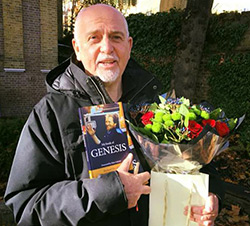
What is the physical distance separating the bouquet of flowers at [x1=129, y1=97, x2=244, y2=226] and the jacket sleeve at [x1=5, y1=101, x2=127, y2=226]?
24 cm

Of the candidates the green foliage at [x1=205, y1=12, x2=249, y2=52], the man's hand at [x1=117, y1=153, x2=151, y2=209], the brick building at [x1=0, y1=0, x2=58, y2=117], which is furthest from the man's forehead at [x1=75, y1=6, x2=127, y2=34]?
the brick building at [x1=0, y1=0, x2=58, y2=117]

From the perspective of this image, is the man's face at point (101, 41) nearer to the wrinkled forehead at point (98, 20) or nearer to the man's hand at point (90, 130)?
the wrinkled forehead at point (98, 20)

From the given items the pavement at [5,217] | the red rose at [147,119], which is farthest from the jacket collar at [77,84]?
the pavement at [5,217]

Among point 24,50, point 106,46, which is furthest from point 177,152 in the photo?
point 24,50

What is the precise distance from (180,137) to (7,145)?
410 centimetres

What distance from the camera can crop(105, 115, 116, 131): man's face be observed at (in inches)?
54.8

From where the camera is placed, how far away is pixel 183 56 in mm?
6156

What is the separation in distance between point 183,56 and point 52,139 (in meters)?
5.52

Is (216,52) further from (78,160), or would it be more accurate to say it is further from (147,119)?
(78,160)

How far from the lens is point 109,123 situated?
55.1 inches

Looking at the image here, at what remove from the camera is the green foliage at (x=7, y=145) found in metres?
4.20

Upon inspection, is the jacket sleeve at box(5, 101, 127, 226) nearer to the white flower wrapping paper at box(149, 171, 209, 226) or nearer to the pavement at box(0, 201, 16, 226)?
the white flower wrapping paper at box(149, 171, 209, 226)

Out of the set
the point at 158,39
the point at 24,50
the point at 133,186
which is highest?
the point at 158,39

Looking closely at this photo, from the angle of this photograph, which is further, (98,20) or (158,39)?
(158,39)
